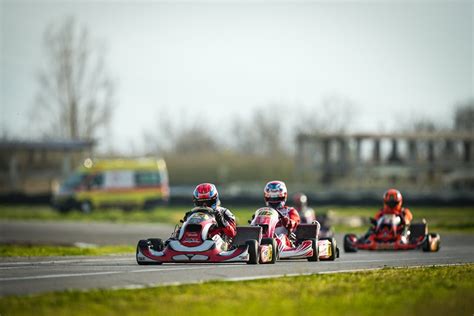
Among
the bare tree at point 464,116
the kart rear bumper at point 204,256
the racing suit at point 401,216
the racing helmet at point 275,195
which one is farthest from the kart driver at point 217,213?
the bare tree at point 464,116

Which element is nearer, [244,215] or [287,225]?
[287,225]

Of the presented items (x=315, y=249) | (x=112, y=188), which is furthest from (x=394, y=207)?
(x=112, y=188)

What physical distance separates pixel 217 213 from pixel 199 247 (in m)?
0.84

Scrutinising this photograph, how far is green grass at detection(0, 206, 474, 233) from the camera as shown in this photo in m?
38.4

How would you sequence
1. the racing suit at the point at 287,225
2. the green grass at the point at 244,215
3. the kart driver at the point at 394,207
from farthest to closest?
the green grass at the point at 244,215
the kart driver at the point at 394,207
the racing suit at the point at 287,225

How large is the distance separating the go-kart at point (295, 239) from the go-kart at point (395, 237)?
153 inches

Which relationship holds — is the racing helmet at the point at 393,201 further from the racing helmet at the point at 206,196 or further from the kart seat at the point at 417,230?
the racing helmet at the point at 206,196

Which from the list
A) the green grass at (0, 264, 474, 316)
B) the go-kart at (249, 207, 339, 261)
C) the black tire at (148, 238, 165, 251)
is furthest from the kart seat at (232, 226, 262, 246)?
the green grass at (0, 264, 474, 316)

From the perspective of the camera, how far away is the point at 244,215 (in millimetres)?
46562

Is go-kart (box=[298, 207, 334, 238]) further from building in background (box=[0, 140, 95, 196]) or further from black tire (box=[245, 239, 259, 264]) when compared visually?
building in background (box=[0, 140, 95, 196])

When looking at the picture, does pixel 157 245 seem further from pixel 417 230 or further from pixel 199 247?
pixel 417 230

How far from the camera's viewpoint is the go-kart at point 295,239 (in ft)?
58.6

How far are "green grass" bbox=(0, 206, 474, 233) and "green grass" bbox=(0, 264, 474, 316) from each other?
2263cm

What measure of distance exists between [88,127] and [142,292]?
213ft
